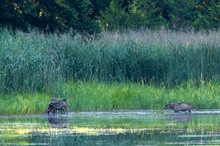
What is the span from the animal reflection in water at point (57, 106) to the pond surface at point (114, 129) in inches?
8.5

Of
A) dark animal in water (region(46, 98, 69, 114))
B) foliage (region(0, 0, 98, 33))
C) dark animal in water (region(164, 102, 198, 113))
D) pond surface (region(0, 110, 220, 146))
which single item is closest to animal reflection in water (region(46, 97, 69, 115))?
dark animal in water (region(46, 98, 69, 114))

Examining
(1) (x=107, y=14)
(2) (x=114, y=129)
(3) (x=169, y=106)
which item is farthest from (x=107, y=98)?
(1) (x=107, y=14)

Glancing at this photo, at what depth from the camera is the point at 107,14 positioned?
38.6 m

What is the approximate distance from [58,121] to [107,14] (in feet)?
67.6

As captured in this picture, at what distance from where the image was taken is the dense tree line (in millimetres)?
30359

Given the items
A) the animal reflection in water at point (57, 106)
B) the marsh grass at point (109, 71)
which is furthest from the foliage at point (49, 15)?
the animal reflection in water at point (57, 106)

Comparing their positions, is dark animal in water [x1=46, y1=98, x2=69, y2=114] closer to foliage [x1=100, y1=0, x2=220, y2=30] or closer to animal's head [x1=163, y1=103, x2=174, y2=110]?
animal's head [x1=163, y1=103, x2=174, y2=110]

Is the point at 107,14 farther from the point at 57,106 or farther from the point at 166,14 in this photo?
the point at 57,106

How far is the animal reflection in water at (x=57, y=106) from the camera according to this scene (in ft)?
64.3

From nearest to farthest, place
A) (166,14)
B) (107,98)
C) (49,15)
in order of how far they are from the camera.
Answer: (107,98)
(49,15)
(166,14)

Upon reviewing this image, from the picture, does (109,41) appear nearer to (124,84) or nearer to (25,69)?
(124,84)

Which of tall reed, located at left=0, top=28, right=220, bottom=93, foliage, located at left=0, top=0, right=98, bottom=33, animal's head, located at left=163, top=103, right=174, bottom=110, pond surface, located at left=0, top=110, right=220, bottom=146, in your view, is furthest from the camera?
foliage, located at left=0, top=0, right=98, bottom=33

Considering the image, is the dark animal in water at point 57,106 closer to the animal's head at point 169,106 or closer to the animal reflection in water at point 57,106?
the animal reflection in water at point 57,106

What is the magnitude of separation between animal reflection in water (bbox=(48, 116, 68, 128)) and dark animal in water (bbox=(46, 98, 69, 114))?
0.24m
